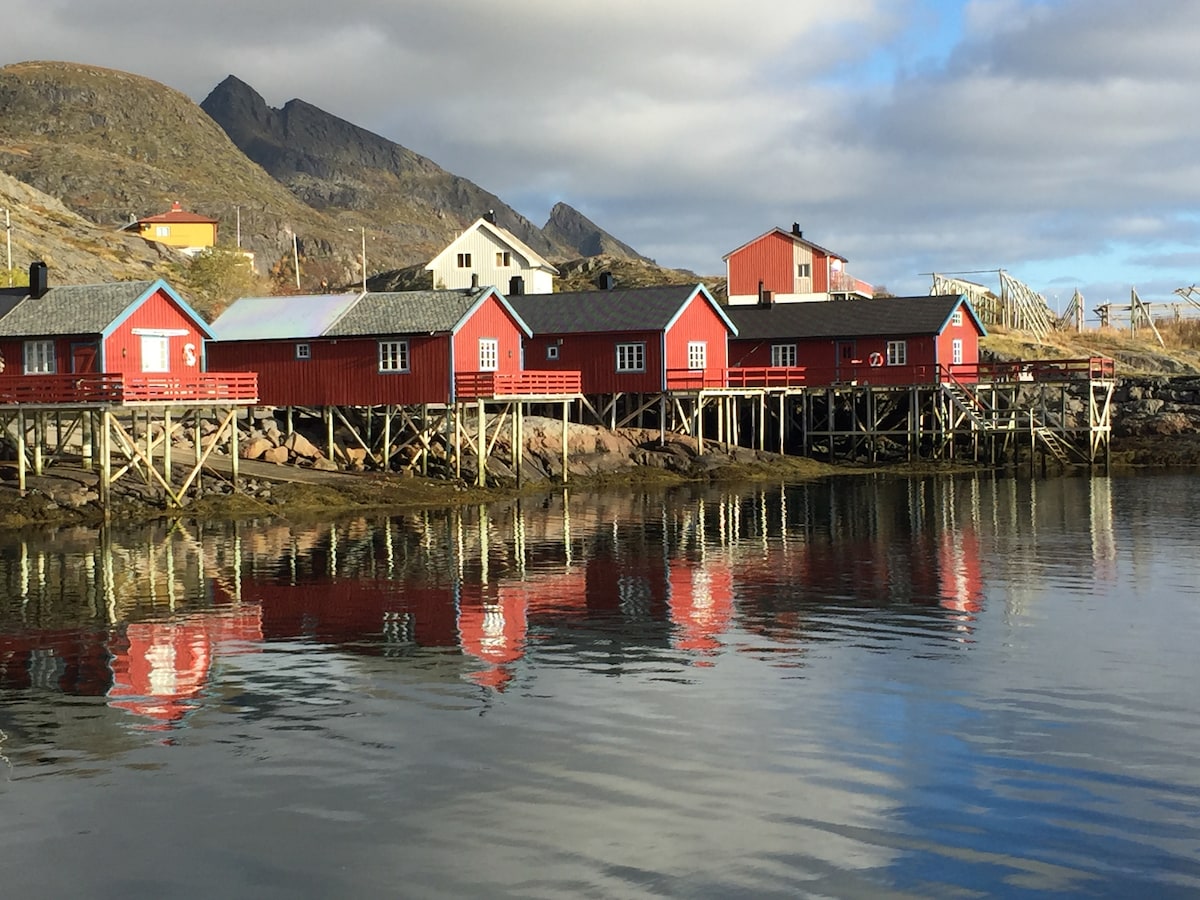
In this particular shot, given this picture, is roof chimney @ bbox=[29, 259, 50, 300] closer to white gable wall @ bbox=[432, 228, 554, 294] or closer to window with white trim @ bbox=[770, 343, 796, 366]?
window with white trim @ bbox=[770, 343, 796, 366]

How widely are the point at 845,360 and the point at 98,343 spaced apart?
35.4 m

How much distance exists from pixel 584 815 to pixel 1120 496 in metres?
38.2

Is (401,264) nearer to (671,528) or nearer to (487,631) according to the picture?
(671,528)

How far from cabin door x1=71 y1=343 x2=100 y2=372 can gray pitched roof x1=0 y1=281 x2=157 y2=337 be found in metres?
0.45

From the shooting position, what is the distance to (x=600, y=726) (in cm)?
1659

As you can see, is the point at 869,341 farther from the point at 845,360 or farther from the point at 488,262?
the point at 488,262

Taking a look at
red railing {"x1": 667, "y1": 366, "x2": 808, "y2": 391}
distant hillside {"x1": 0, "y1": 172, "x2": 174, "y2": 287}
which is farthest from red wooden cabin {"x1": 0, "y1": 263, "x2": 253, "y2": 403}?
distant hillside {"x1": 0, "y1": 172, "x2": 174, "y2": 287}

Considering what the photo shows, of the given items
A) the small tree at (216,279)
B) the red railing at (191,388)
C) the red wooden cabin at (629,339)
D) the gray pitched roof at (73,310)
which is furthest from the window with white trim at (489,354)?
the small tree at (216,279)

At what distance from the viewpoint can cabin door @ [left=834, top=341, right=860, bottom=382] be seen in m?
65.2

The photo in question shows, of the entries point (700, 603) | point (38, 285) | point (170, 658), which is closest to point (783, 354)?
point (38, 285)

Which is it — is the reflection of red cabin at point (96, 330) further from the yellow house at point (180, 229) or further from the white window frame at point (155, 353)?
the yellow house at point (180, 229)

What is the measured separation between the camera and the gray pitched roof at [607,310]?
6072 cm

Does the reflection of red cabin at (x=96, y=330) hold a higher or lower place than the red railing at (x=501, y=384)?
higher

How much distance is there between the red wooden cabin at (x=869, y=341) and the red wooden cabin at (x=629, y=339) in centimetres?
467
